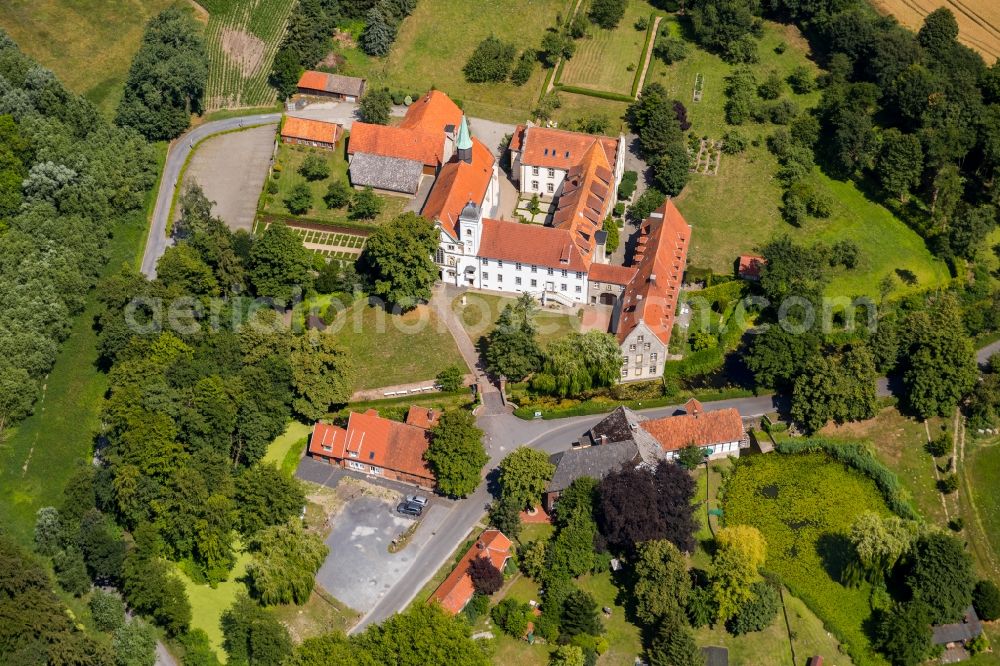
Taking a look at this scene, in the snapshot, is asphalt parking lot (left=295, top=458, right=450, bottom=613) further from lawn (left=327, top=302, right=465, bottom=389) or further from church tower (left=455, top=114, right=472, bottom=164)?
church tower (left=455, top=114, right=472, bottom=164)

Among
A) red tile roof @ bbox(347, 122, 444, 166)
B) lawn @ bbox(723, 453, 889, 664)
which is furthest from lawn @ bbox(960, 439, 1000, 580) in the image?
red tile roof @ bbox(347, 122, 444, 166)

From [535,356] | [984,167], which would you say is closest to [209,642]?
[535,356]

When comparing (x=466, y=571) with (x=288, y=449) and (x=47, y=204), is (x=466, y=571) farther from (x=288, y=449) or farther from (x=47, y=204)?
(x=47, y=204)

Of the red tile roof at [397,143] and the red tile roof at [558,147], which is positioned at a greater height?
the red tile roof at [558,147]

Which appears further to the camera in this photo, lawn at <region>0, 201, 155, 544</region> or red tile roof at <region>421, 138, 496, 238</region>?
red tile roof at <region>421, 138, 496, 238</region>

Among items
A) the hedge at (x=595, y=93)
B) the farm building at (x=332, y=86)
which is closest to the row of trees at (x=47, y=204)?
the farm building at (x=332, y=86)

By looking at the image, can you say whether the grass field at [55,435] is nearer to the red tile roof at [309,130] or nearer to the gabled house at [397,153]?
the red tile roof at [309,130]
